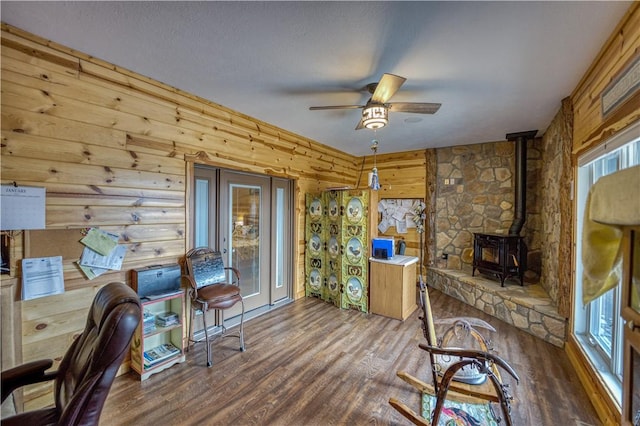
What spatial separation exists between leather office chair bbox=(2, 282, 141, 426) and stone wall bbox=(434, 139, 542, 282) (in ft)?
16.7

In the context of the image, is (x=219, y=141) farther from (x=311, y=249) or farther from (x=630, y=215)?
(x=630, y=215)

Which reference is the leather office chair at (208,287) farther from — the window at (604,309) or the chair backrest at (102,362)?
the window at (604,309)

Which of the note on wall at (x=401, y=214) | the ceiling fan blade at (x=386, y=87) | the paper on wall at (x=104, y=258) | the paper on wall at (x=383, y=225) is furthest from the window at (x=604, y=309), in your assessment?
the paper on wall at (x=104, y=258)

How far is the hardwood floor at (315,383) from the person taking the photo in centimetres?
190

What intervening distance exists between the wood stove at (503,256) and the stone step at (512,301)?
0.18 m

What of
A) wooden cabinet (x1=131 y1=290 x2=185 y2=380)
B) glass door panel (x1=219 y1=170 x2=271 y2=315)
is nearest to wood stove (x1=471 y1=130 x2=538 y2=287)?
glass door panel (x1=219 y1=170 x2=271 y2=315)

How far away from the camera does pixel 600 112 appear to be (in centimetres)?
203

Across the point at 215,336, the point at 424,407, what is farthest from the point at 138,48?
the point at 424,407

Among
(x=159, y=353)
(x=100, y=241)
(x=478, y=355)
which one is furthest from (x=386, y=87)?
(x=159, y=353)

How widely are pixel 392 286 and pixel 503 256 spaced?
1.81m

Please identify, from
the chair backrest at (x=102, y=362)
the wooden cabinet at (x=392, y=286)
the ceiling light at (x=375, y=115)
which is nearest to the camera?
the chair backrest at (x=102, y=362)

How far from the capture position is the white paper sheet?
6.08ft

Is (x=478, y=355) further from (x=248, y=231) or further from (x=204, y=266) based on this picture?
(x=248, y=231)

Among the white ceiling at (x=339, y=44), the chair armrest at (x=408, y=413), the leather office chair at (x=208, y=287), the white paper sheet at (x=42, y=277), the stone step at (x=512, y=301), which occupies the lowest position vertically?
the chair armrest at (x=408, y=413)
